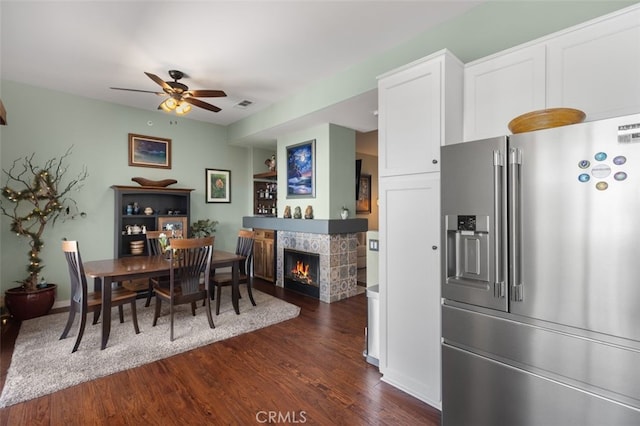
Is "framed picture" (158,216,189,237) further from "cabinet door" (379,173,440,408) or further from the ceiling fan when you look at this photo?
"cabinet door" (379,173,440,408)

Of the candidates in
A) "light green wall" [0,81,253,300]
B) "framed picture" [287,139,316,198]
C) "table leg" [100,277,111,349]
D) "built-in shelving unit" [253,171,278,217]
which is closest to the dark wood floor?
"table leg" [100,277,111,349]

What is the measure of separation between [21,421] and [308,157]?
13.3 ft

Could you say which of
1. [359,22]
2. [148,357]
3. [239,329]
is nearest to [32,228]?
[148,357]

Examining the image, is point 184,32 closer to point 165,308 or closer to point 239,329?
point 239,329

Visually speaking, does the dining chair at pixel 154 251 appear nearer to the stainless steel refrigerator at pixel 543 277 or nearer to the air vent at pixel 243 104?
the air vent at pixel 243 104


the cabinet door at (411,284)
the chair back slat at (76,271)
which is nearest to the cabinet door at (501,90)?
the cabinet door at (411,284)

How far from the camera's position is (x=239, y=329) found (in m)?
3.28

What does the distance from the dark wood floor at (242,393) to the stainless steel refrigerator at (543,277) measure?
2.02 ft

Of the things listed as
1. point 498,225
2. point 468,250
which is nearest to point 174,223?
point 468,250

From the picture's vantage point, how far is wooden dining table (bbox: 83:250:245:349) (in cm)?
279

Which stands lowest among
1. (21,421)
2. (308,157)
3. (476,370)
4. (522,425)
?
(21,421)

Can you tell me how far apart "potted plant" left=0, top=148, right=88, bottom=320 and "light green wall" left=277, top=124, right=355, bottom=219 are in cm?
343

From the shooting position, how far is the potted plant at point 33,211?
3.58 metres

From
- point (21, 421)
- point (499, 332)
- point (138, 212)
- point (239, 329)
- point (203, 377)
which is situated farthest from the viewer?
point (138, 212)
